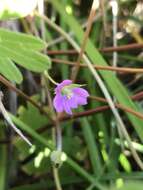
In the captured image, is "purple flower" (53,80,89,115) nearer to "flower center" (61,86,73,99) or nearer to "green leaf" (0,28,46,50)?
"flower center" (61,86,73,99)

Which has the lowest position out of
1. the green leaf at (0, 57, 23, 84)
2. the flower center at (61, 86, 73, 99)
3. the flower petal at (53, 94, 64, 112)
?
the flower petal at (53, 94, 64, 112)

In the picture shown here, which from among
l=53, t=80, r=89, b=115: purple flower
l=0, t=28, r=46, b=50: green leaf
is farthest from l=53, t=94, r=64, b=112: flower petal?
l=0, t=28, r=46, b=50: green leaf

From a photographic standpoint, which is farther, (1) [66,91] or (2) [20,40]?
(1) [66,91]

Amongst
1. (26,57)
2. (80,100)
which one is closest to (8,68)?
(26,57)

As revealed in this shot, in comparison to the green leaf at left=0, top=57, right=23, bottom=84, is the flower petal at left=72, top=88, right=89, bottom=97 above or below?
below

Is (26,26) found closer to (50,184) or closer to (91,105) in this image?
(91,105)

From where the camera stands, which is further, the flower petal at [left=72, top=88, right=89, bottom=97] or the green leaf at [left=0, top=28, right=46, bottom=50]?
the flower petal at [left=72, top=88, right=89, bottom=97]

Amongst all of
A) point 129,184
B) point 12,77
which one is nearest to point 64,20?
point 12,77

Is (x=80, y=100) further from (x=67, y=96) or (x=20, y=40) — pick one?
(x=20, y=40)
